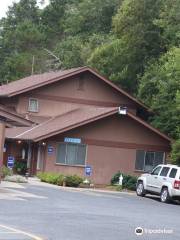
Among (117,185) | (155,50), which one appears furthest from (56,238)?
(155,50)

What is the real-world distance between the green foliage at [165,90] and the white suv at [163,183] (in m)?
10.2

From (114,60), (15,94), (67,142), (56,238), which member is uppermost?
(114,60)

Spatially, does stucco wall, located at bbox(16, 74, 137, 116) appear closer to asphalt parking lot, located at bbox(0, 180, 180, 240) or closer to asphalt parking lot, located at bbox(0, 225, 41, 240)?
asphalt parking lot, located at bbox(0, 180, 180, 240)

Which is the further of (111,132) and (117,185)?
(111,132)

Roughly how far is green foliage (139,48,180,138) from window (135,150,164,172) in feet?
6.11

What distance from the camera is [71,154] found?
1738 inches

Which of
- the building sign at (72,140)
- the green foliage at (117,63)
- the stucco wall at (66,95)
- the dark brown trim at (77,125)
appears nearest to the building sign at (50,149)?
the building sign at (72,140)

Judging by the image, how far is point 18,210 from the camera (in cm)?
2036

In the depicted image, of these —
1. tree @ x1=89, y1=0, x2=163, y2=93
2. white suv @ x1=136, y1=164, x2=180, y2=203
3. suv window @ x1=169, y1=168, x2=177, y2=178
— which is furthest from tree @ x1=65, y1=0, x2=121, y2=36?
suv window @ x1=169, y1=168, x2=177, y2=178

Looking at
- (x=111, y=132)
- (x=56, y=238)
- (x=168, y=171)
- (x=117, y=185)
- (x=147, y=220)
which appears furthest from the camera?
(x=111, y=132)

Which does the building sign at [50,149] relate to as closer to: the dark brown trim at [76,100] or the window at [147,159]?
the window at [147,159]

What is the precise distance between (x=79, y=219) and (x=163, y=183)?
47.7 ft

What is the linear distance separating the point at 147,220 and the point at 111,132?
24.9 m

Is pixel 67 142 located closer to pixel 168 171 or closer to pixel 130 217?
pixel 168 171
